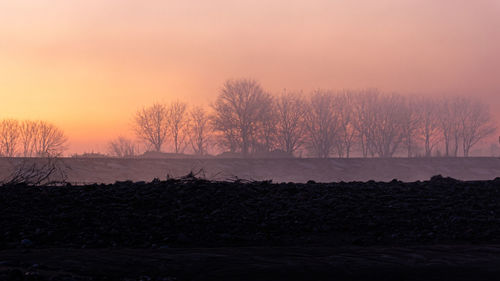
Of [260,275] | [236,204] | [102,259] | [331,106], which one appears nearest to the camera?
[260,275]

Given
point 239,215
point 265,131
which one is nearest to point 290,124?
point 265,131

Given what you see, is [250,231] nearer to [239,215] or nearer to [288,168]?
[239,215]

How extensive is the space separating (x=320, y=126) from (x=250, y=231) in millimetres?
60121

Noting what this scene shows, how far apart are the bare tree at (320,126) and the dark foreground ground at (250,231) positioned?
55.3 m

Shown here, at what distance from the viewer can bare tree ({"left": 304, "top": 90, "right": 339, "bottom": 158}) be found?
67062 mm

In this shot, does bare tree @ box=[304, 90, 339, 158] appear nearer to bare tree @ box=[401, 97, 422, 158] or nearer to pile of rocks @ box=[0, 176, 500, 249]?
bare tree @ box=[401, 97, 422, 158]

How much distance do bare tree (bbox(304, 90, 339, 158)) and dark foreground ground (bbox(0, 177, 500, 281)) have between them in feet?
181

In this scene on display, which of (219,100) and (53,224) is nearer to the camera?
(53,224)

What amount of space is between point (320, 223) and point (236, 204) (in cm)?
167

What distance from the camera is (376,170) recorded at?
42406 mm

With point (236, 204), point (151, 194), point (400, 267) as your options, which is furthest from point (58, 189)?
point (400, 267)

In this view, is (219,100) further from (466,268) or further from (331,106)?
Answer: (466,268)

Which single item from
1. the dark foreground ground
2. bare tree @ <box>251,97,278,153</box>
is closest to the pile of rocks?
the dark foreground ground

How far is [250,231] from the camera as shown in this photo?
832 cm
